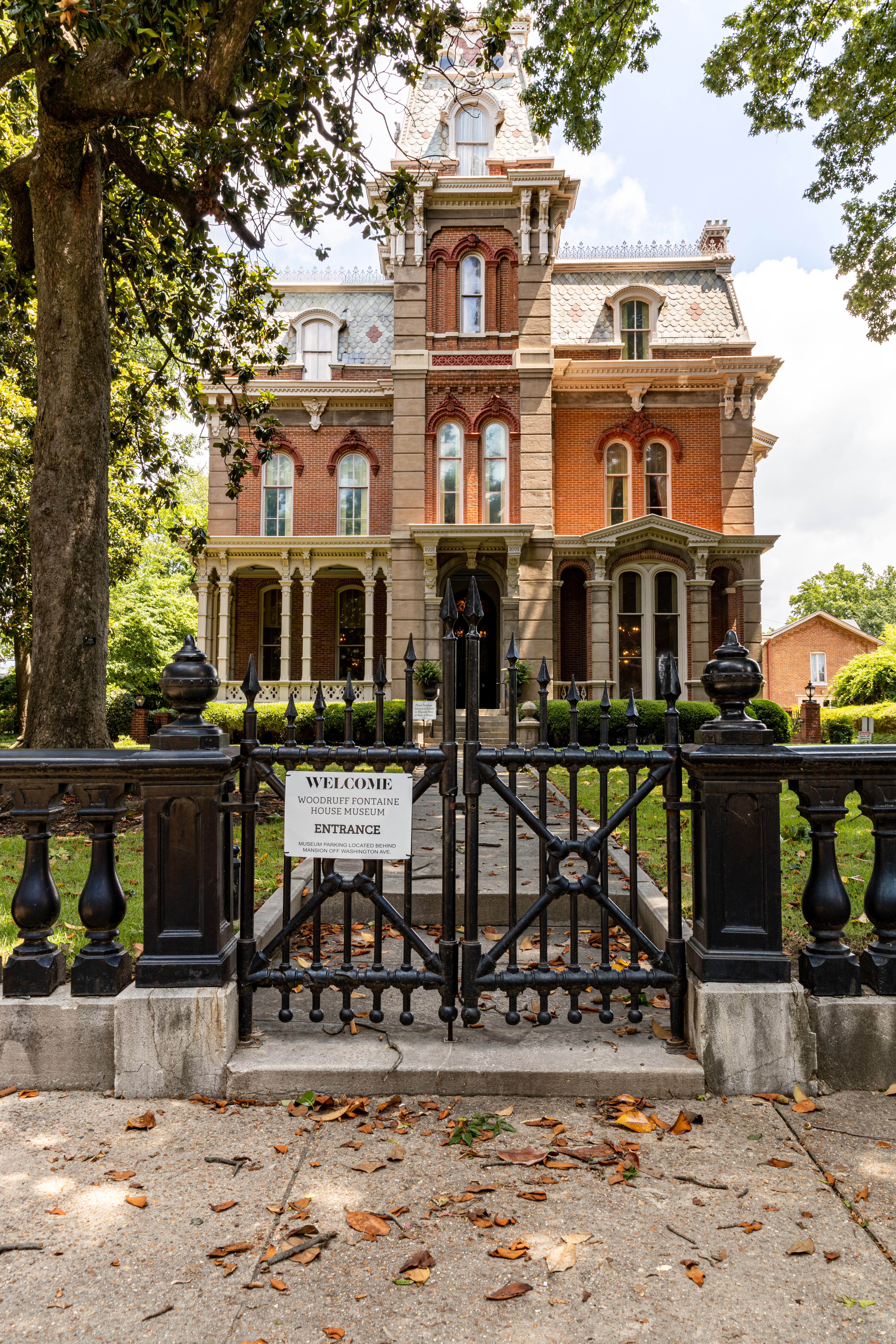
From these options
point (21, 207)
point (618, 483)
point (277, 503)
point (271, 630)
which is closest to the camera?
point (21, 207)

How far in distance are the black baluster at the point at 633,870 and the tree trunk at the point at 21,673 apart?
2122 centimetres

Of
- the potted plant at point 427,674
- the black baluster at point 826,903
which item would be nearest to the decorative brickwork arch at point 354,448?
the potted plant at point 427,674

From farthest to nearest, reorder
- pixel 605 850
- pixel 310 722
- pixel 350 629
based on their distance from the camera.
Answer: pixel 350 629
pixel 310 722
pixel 605 850

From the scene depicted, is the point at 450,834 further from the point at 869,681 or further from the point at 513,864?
the point at 869,681

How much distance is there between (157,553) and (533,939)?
36.5 meters

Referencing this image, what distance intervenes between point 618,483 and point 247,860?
2052 centimetres

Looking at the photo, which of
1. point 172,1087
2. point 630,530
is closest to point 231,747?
point 172,1087

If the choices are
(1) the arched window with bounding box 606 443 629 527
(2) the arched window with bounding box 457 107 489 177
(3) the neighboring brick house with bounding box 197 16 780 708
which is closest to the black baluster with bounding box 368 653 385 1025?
(3) the neighboring brick house with bounding box 197 16 780 708

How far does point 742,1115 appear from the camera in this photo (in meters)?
2.86

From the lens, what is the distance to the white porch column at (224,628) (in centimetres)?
2178

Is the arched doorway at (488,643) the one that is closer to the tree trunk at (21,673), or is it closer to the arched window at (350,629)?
the arched window at (350,629)

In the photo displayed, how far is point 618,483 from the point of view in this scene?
2209 cm

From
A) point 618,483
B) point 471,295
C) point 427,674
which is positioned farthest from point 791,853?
point 471,295

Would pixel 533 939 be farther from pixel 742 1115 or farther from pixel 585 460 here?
pixel 585 460
